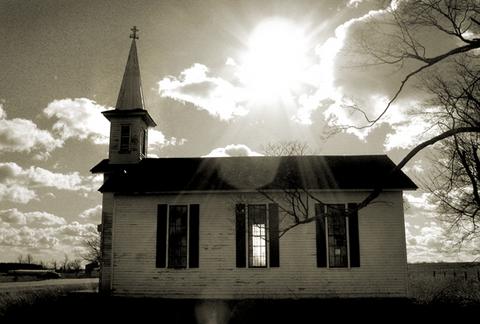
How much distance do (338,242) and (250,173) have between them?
185 inches

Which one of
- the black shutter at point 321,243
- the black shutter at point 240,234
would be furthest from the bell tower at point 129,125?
the black shutter at point 321,243

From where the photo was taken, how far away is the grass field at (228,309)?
14.2 metres

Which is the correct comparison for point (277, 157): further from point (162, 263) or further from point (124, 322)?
point (124, 322)

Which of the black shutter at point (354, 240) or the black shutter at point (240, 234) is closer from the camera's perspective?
the black shutter at point (354, 240)

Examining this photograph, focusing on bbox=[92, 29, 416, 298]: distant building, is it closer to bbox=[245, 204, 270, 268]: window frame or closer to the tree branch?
bbox=[245, 204, 270, 268]: window frame

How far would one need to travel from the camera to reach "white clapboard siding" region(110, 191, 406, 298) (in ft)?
55.5

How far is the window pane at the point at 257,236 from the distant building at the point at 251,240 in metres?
0.04

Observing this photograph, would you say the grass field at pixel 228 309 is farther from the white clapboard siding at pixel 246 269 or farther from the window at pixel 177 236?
the window at pixel 177 236

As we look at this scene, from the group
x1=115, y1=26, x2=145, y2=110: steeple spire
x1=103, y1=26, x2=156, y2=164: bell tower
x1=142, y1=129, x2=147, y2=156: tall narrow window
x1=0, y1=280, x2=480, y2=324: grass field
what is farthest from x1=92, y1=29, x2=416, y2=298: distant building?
x1=115, y1=26, x2=145, y2=110: steeple spire

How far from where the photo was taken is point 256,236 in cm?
1755

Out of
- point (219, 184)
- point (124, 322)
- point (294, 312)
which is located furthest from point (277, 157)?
point (124, 322)

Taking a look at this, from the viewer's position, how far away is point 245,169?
65.8 feet

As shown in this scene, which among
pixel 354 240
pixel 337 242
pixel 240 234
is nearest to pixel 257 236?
pixel 240 234

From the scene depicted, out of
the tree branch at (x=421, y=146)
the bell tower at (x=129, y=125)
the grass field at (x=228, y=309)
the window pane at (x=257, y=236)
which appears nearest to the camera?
the tree branch at (x=421, y=146)
